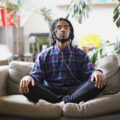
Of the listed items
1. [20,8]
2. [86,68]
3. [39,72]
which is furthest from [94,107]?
[20,8]

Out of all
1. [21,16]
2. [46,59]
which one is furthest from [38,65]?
[21,16]

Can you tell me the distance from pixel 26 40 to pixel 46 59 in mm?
3339

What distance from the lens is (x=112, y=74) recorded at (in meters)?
1.93

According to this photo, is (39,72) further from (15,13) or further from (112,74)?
(15,13)

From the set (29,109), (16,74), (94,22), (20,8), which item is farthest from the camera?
(94,22)

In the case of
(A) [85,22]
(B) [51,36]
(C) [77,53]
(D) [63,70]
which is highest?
(A) [85,22]

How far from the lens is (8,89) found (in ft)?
6.55

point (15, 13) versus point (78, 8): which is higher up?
point (15, 13)

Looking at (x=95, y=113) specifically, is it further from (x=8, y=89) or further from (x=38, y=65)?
(x=8, y=89)

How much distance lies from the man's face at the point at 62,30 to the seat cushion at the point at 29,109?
67 cm

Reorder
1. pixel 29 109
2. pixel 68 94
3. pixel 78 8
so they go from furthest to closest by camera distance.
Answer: pixel 78 8
pixel 68 94
pixel 29 109

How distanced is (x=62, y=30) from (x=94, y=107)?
0.77 m

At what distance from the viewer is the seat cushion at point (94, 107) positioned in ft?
4.99

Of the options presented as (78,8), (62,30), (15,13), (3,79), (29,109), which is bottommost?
(29,109)
